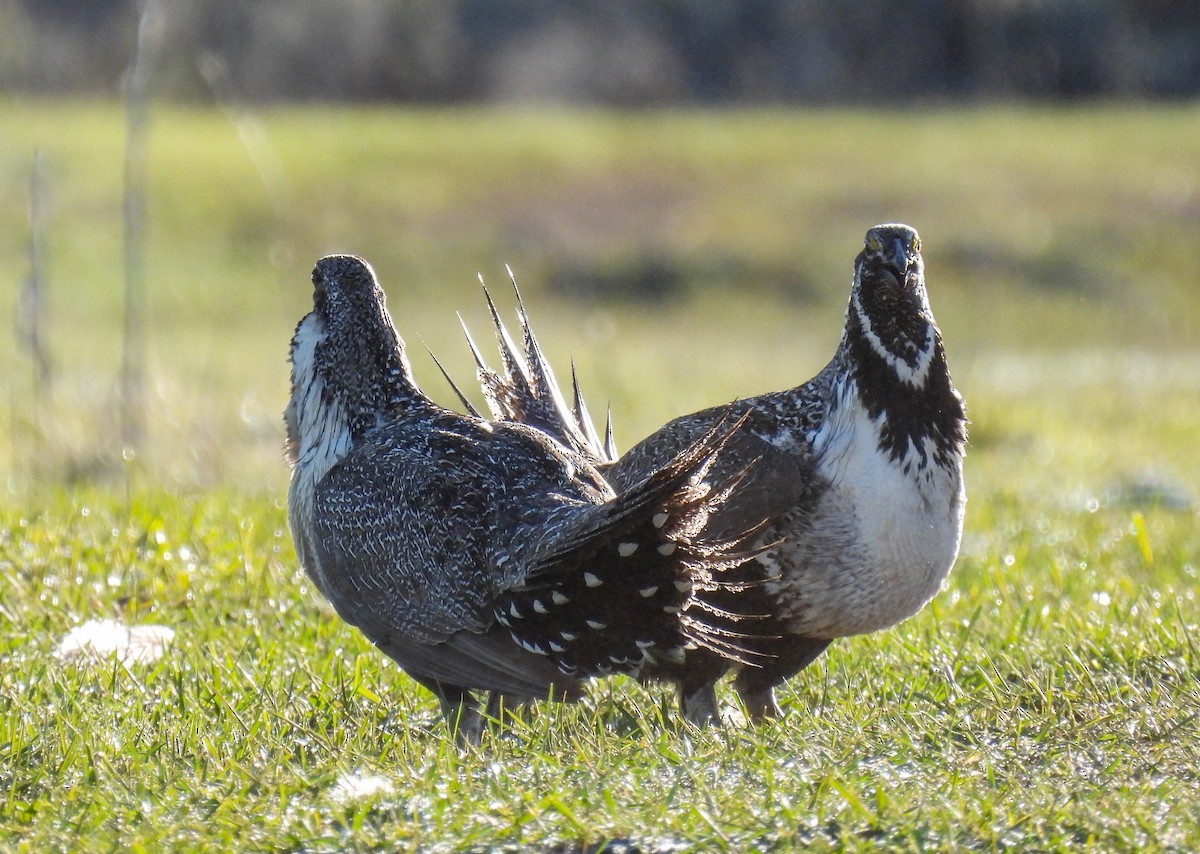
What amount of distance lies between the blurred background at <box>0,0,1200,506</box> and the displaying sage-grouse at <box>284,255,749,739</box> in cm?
217

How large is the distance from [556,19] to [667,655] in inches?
1630

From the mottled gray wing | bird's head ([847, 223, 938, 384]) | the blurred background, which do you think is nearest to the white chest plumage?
bird's head ([847, 223, 938, 384])

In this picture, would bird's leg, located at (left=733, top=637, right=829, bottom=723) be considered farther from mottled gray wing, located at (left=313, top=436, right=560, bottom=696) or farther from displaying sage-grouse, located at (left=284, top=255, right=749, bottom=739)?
mottled gray wing, located at (left=313, top=436, right=560, bottom=696)

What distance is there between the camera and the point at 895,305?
4902 mm

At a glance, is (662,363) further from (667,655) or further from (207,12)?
(207,12)

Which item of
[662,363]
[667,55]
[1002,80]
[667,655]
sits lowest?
[667,655]

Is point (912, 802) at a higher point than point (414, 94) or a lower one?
lower

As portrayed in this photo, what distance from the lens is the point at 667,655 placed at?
433 cm

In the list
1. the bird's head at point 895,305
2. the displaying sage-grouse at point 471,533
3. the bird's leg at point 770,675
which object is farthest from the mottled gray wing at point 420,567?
the bird's head at point 895,305

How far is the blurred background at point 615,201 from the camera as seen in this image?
11789 millimetres

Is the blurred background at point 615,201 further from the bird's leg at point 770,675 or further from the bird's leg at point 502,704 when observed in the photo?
the bird's leg at point 770,675

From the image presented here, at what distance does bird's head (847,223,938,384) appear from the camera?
15.9 feet

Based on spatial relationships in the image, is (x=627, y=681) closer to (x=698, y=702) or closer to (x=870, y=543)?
(x=698, y=702)

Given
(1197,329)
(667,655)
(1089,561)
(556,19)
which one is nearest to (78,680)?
(667,655)
